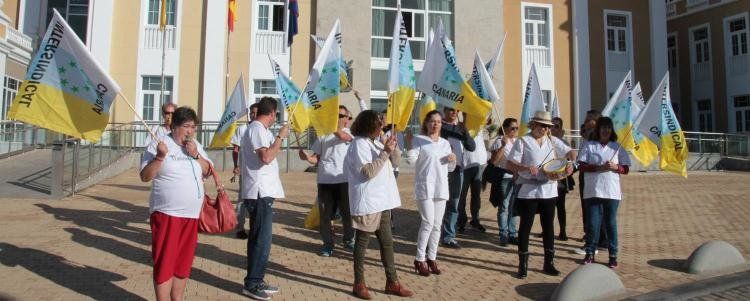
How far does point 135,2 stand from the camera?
A: 73.3 feet

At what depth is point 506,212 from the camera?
298 inches

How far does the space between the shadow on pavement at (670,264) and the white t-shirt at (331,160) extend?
3892mm

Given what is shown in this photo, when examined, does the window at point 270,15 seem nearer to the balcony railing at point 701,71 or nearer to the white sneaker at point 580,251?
the white sneaker at point 580,251

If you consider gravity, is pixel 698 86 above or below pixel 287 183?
above

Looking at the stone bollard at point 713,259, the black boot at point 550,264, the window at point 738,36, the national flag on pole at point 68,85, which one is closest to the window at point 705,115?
the window at point 738,36

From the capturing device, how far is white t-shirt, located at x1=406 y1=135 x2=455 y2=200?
19.1 feet

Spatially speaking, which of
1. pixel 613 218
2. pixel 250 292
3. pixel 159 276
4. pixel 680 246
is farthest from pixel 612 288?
pixel 159 276

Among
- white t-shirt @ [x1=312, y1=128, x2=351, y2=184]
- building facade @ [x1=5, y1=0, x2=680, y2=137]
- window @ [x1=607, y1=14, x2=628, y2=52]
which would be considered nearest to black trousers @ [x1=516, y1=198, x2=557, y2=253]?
white t-shirt @ [x1=312, y1=128, x2=351, y2=184]

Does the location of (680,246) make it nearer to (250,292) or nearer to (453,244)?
(453,244)

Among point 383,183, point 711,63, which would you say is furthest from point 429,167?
point 711,63

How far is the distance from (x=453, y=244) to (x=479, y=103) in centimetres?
189

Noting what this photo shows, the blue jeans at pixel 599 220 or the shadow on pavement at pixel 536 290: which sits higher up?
the blue jeans at pixel 599 220

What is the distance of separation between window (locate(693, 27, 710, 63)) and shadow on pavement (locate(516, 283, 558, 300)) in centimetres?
2958

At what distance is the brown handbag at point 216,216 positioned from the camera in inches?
176
